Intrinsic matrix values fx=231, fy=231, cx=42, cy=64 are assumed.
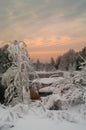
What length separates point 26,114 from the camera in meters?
9.44

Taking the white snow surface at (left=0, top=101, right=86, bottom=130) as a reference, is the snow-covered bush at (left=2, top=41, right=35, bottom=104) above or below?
above

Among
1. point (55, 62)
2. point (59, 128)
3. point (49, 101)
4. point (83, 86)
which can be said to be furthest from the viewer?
point (55, 62)

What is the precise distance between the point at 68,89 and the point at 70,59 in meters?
14.9

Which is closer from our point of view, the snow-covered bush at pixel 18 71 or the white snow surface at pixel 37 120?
the white snow surface at pixel 37 120

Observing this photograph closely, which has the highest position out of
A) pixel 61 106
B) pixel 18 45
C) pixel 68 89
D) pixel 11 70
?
pixel 18 45

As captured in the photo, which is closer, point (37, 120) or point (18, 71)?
point (37, 120)

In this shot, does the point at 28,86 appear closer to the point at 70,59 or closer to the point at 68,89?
the point at 68,89

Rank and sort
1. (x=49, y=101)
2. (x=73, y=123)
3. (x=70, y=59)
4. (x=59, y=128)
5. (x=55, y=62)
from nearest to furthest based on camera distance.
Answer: (x=59, y=128) → (x=73, y=123) → (x=49, y=101) → (x=70, y=59) → (x=55, y=62)

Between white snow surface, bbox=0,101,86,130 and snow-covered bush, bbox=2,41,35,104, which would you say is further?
snow-covered bush, bbox=2,41,35,104

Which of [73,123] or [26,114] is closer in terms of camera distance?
[73,123]

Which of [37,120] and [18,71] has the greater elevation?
[18,71]

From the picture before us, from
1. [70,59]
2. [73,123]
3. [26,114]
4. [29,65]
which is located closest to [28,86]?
[29,65]

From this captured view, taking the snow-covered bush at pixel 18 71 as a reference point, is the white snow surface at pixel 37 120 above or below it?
A: below

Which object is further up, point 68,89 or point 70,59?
point 70,59
